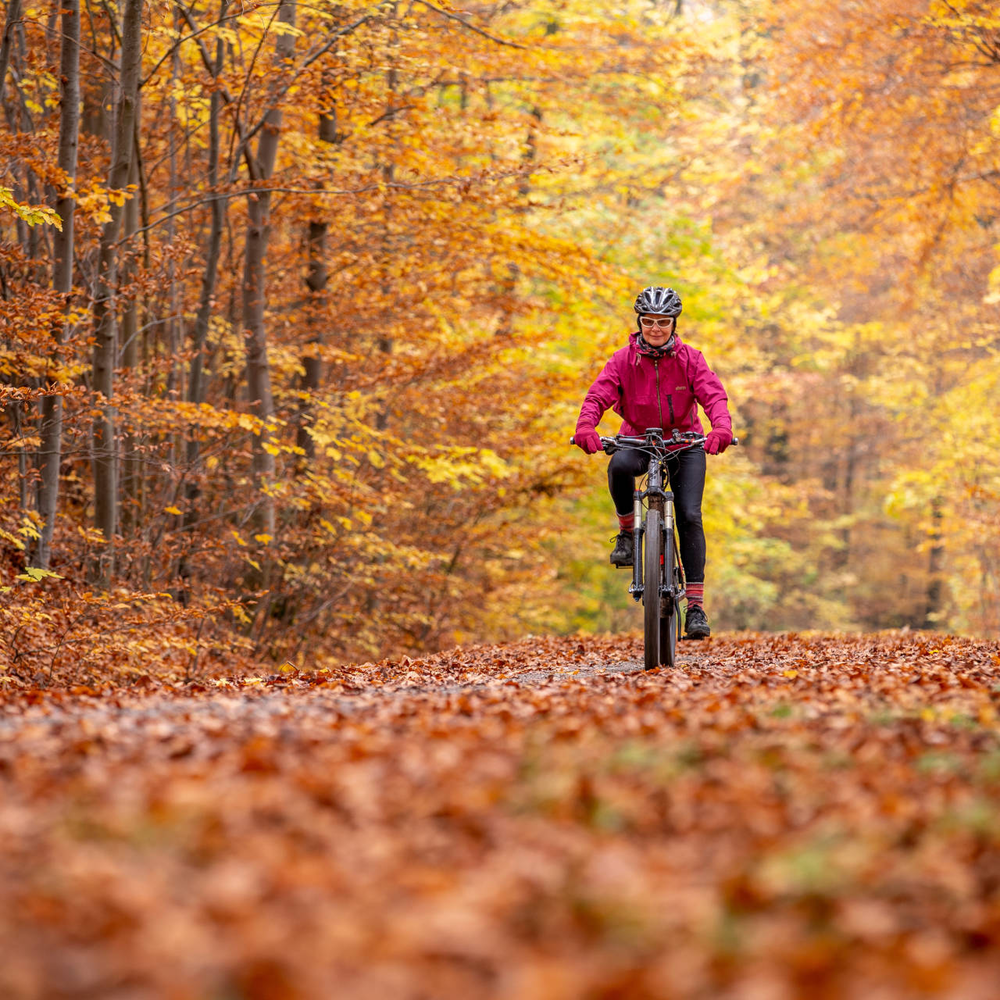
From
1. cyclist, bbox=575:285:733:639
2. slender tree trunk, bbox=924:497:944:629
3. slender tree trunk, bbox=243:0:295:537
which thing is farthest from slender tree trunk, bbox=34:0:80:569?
slender tree trunk, bbox=924:497:944:629

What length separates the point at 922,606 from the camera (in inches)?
1357

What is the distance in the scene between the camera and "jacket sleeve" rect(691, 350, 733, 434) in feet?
26.1

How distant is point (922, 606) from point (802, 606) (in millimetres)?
4305

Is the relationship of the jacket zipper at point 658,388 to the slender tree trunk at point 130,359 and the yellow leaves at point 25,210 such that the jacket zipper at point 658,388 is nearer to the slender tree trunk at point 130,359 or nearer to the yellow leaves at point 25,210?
the yellow leaves at point 25,210

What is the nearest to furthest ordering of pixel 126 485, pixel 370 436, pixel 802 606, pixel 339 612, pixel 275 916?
pixel 275 916
pixel 126 485
pixel 370 436
pixel 339 612
pixel 802 606

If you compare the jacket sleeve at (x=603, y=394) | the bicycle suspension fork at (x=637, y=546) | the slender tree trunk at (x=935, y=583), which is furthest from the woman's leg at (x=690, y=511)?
the slender tree trunk at (x=935, y=583)

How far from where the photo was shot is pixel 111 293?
1034cm

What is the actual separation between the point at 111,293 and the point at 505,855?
8454 mm

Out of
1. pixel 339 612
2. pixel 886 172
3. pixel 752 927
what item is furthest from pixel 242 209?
pixel 752 927

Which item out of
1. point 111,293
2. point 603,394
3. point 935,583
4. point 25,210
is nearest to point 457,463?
point 111,293

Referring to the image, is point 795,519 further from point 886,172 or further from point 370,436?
point 370,436

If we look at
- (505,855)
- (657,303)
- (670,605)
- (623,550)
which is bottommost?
(670,605)

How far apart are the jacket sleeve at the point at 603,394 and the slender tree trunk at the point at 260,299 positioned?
228 inches

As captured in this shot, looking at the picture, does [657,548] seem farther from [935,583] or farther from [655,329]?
[935,583]
